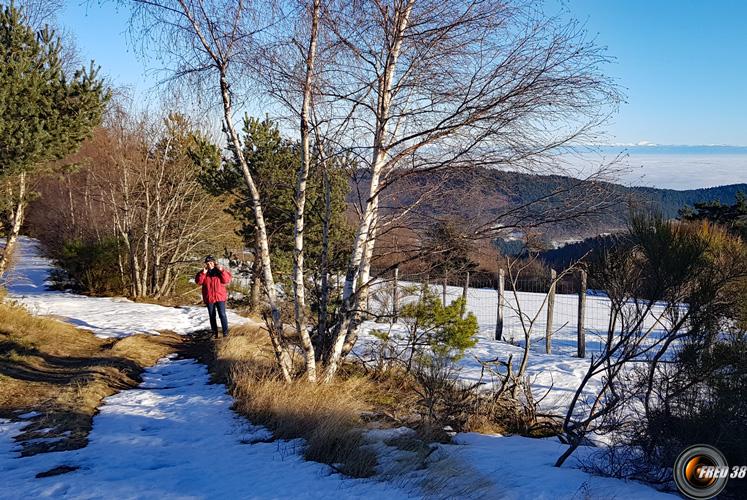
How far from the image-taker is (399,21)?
611 cm

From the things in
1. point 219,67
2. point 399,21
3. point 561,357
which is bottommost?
point 561,357

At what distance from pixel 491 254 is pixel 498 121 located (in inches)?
64.4

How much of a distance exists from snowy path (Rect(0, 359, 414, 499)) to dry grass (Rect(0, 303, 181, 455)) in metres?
0.22

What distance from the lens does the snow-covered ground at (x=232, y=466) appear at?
4.06m

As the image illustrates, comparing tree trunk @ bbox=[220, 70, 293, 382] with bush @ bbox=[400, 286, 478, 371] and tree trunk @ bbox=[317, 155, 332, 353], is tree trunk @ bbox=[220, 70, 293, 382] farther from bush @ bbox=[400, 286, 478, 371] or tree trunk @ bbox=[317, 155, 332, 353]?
bush @ bbox=[400, 286, 478, 371]

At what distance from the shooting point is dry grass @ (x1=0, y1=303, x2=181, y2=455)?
5.79m

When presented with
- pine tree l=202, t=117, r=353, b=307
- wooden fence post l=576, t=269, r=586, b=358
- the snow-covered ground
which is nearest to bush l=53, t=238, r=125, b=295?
pine tree l=202, t=117, r=353, b=307

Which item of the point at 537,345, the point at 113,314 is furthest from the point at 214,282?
the point at 537,345

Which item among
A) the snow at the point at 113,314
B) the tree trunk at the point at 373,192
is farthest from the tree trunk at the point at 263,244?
the snow at the point at 113,314

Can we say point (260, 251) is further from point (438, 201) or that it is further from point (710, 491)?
point (710, 491)

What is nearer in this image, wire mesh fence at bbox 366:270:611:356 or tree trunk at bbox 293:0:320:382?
tree trunk at bbox 293:0:320:382

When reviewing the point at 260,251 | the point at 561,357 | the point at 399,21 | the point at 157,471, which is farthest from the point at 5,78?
the point at 561,357

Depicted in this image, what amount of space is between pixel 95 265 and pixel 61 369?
34.6ft

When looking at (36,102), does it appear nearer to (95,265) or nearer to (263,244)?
(263,244)
